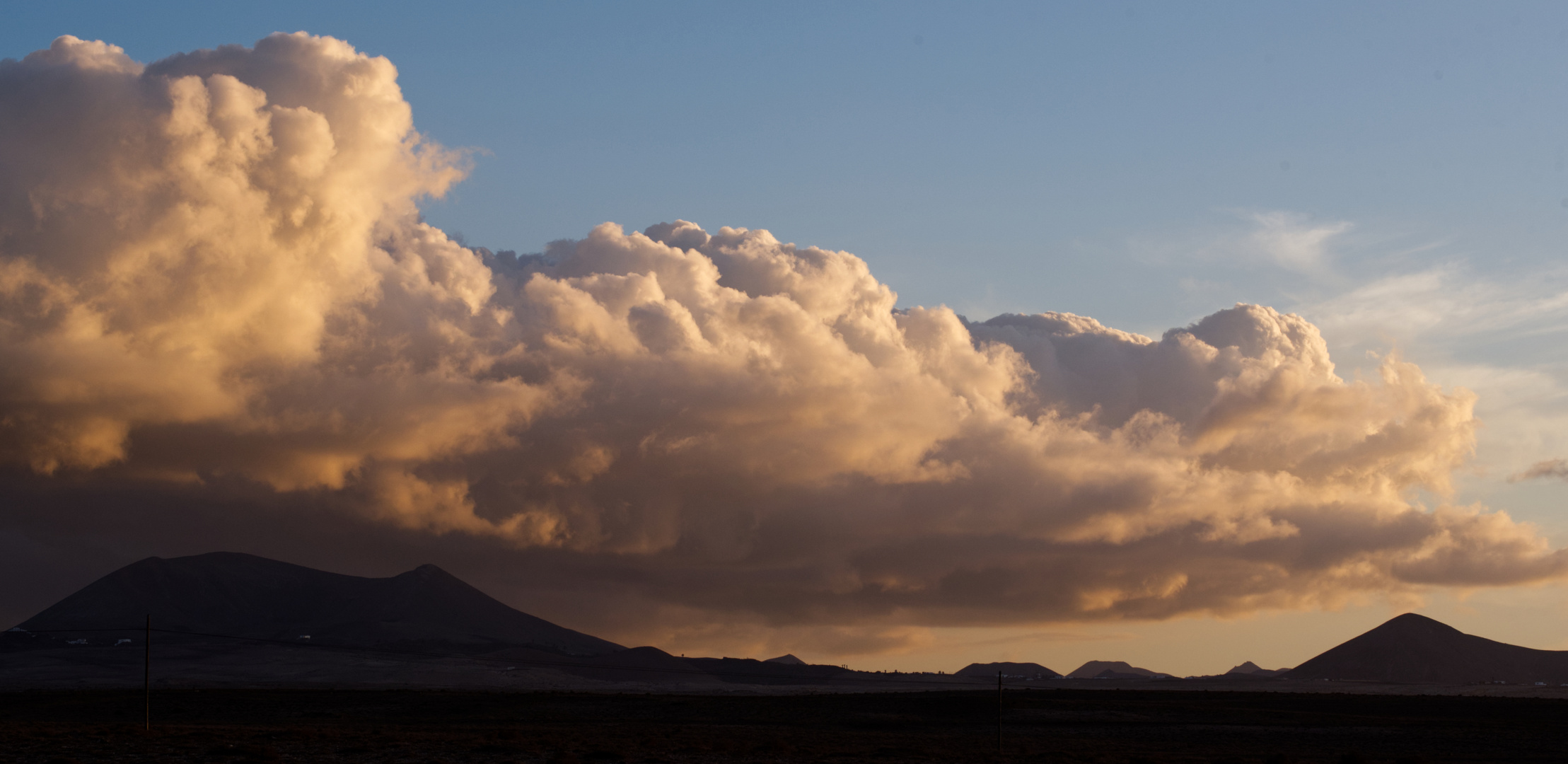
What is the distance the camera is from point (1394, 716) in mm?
160750

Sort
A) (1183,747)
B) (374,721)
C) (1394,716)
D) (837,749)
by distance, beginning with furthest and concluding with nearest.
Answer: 1. (1394,716)
2. (374,721)
3. (1183,747)
4. (837,749)

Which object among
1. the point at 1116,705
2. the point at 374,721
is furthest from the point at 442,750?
the point at 1116,705

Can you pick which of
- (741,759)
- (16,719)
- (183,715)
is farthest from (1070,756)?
(16,719)

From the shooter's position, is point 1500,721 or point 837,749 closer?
point 837,749

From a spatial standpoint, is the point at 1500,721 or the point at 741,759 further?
the point at 1500,721

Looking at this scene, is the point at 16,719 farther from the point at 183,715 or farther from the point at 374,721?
the point at 374,721

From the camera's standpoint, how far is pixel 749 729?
440 feet

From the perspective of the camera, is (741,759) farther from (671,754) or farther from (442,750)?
(442,750)

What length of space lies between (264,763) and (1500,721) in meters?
132

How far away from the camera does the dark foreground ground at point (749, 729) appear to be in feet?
313

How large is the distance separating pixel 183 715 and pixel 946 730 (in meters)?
86.0

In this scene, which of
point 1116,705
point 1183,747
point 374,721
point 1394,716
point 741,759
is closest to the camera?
point 741,759

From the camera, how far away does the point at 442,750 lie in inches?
3792

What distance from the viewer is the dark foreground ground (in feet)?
313
